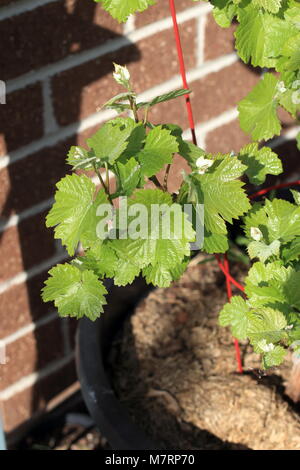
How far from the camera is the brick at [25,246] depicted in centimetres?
122

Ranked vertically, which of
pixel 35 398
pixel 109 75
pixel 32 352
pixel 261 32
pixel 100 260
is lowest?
pixel 35 398

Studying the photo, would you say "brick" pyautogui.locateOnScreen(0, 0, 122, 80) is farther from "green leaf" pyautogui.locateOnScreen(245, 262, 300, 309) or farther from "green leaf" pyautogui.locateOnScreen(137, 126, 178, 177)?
"green leaf" pyautogui.locateOnScreen(245, 262, 300, 309)

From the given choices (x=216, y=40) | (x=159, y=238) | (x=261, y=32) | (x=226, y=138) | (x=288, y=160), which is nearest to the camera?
(x=159, y=238)

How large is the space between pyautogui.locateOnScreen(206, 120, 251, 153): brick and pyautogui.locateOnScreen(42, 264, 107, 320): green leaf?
672 mm

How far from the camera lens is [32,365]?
1.43 meters

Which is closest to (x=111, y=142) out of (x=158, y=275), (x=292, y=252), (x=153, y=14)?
(x=158, y=275)

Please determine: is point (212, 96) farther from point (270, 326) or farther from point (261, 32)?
point (270, 326)

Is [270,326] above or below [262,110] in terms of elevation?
below

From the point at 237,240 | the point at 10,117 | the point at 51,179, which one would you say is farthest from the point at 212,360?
the point at 10,117


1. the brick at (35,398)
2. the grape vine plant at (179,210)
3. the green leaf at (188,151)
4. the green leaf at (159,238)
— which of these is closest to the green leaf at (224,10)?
the grape vine plant at (179,210)

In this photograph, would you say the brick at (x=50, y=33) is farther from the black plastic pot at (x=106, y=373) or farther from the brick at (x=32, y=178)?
the black plastic pot at (x=106, y=373)

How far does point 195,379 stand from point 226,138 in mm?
517

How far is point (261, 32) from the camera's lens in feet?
2.63
